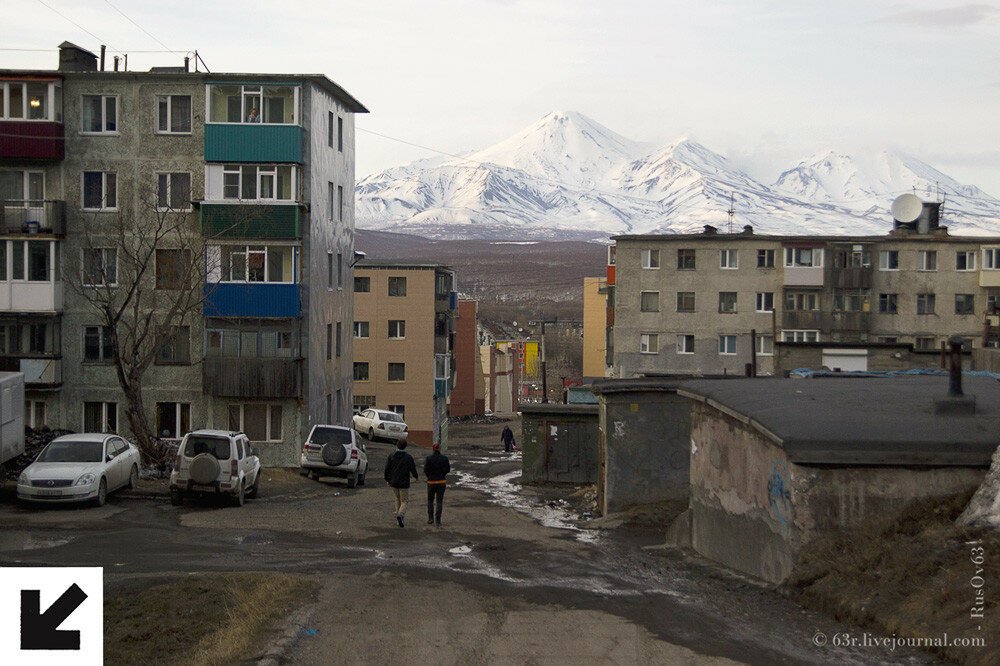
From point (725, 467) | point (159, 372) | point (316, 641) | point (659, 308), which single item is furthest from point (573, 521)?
point (659, 308)

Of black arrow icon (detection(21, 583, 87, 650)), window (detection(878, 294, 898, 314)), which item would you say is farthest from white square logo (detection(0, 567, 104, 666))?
window (detection(878, 294, 898, 314))

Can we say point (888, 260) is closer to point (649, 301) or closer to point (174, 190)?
point (649, 301)

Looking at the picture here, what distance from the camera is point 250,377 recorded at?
41.0 m

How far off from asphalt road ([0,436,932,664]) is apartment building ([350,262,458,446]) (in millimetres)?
40625

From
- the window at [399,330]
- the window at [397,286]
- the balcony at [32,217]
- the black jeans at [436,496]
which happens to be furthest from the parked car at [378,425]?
the black jeans at [436,496]

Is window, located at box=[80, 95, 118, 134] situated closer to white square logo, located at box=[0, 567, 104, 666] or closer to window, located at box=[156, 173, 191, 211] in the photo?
window, located at box=[156, 173, 191, 211]

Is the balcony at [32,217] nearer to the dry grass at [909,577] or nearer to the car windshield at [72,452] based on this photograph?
the car windshield at [72,452]

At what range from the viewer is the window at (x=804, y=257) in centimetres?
6850

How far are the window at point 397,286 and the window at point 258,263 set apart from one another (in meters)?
27.7

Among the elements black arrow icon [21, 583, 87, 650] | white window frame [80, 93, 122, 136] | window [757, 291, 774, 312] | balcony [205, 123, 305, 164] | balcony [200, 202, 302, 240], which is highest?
white window frame [80, 93, 122, 136]

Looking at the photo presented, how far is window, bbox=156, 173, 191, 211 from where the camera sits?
1629 inches

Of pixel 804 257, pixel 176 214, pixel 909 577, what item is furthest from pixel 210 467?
pixel 804 257

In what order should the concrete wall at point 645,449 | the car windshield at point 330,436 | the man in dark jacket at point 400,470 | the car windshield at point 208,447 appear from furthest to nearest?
the car windshield at point 330,436 → the car windshield at point 208,447 → the concrete wall at point 645,449 → the man in dark jacket at point 400,470

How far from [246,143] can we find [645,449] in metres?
21.4
